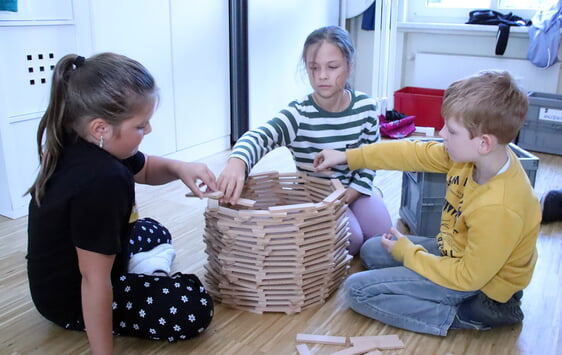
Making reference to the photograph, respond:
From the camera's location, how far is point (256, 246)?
4.27 ft

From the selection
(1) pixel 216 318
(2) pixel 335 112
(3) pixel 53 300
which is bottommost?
(1) pixel 216 318

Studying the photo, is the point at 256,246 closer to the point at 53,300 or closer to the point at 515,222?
the point at 53,300

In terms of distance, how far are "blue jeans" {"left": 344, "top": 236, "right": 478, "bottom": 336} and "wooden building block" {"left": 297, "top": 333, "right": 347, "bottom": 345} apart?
0.11 meters

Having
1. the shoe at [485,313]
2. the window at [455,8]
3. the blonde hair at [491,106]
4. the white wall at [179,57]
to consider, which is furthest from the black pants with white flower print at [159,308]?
the window at [455,8]

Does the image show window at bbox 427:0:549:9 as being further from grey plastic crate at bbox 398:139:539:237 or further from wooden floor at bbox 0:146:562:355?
wooden floor at bbox 0:146:562:355

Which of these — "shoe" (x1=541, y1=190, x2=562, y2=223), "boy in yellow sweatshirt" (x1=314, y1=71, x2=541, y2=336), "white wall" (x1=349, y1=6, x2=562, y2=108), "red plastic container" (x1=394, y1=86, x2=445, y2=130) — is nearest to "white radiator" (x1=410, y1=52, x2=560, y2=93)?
"white wall" (x1=349, y1=6, x2=562, y2=108)

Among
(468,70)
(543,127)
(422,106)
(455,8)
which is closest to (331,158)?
(543,127)

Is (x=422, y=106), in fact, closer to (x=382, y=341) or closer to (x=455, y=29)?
(x=455, y=29)

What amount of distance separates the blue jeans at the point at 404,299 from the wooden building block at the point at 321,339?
0.36ft

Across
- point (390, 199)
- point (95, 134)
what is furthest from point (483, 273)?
point (390, 199)

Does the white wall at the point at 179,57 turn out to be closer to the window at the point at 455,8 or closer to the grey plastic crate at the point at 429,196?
the grey plastic crate at the point at 429,196

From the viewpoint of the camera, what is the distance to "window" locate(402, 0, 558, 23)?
3150 mm

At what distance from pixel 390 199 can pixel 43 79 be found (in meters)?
1.29

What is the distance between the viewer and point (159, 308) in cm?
123
